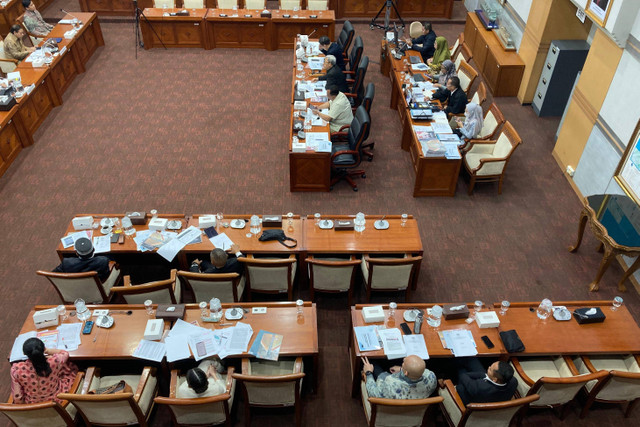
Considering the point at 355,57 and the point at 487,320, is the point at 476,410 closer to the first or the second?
the point at 487,320

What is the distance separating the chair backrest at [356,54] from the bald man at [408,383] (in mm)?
6861

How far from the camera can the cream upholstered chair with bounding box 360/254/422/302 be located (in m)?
5.59

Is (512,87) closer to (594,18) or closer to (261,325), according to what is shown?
(594,18)

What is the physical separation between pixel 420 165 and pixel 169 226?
3636 mm

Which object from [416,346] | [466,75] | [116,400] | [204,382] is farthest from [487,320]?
[466,75]

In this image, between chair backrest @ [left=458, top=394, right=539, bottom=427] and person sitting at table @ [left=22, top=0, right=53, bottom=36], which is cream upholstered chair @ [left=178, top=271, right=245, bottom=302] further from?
person sitting at table @ [left=22, top=0, right=53, bottom=36]

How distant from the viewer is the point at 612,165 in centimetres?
704

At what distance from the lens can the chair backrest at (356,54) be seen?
978cm

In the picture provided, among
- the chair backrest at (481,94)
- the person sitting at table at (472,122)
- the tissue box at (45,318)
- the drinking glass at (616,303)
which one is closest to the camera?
the tissue box at (45,318)

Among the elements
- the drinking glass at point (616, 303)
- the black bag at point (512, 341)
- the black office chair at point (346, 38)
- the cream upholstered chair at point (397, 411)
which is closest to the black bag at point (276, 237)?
the cream upholstered chair at point (397, 411)

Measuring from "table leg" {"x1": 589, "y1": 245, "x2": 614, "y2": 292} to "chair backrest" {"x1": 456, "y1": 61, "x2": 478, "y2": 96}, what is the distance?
3908 millimetres

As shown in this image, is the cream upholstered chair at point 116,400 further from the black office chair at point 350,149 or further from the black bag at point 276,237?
the black office chair at point 350,149

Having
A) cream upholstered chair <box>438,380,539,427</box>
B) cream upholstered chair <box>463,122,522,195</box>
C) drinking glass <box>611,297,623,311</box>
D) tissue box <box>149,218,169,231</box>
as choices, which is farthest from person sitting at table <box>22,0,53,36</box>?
drinking glass <box>611,297,623,311</box>

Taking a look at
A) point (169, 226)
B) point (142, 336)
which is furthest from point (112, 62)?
point (142, 336)
